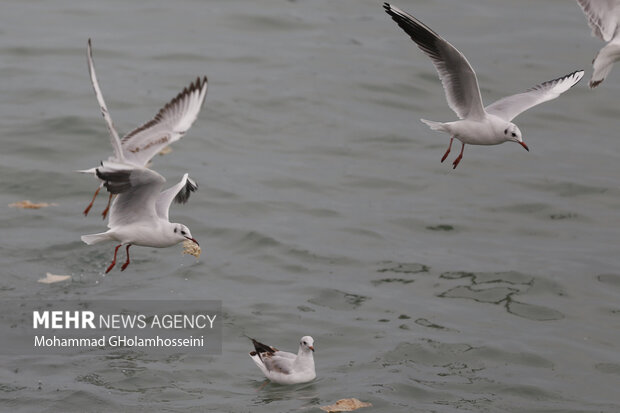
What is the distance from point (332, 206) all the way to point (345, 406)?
6.72 m

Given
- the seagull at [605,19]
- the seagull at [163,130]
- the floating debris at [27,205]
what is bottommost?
the floating debris at [27,205]

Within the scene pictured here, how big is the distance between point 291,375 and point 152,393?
1468 millimetres

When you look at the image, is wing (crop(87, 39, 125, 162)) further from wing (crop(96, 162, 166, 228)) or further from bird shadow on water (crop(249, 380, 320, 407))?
bird shadow on water (crop(249, 380, 320, 407))

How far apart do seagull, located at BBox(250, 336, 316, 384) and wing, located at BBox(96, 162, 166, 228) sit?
224 centimetres

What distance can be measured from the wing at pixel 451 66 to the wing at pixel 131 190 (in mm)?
2898

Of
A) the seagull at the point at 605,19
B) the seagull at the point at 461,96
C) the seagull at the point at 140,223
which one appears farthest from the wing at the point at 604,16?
the seagull at the point at 140,223

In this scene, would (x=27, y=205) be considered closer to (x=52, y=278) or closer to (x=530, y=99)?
(x=52, y=278)

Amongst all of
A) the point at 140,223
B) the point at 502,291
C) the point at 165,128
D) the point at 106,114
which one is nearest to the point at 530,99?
the point at 502,291

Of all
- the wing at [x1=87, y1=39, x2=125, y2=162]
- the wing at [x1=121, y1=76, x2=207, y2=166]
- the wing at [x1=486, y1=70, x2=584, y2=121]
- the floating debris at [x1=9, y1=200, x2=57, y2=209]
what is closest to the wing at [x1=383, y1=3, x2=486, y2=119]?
the wing at [x1=486, y1=70, x2=584, y2=121]

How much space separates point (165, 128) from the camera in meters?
11.1

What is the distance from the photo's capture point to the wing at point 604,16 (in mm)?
12867

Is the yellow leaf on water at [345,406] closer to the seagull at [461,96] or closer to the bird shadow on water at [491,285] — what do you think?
the seagull at [461,96]

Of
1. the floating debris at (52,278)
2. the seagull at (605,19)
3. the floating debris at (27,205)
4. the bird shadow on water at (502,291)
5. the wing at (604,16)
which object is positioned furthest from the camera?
the floating debris at (27,205)

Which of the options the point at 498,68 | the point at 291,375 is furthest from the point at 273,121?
the point at 291,375
